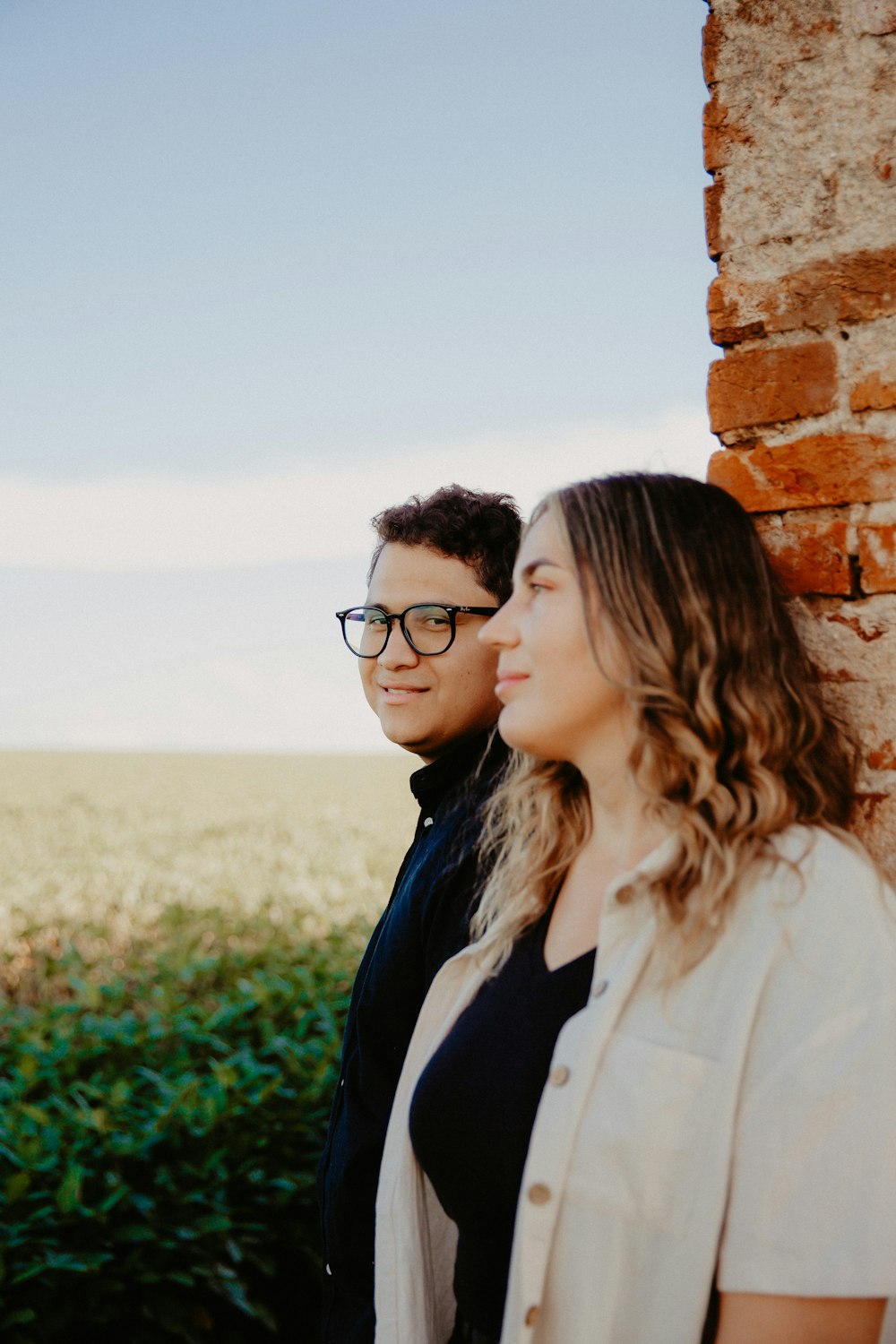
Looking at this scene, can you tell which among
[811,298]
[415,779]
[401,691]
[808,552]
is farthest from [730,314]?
[415,779]

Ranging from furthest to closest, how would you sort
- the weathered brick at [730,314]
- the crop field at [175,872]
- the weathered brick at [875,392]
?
the crop field at [175,872] → the weathered brick at [730,314] → the weathered brick at [875,392]

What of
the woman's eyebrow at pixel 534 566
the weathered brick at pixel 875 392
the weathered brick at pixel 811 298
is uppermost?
the weathered brick at pixel 811 298

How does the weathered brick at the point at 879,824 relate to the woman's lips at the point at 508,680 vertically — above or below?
below

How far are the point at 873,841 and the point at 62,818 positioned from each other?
15.7 meters

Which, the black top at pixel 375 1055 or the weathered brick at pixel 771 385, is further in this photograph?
the black top at pixel 375 1055

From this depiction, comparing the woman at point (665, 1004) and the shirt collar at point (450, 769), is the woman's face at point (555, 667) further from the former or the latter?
the shirt collar at point (450, 769)

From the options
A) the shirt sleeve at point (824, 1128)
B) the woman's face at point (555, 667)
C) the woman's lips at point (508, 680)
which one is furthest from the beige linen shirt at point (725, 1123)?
the woman's lips at point (508, 680)

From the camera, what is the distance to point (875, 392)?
6.08 feet

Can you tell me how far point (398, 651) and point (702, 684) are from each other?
1049 mm

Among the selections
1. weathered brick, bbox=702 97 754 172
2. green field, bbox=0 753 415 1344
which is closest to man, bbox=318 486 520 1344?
weathered brick, bbox=702 97 754 172

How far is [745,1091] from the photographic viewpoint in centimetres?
139

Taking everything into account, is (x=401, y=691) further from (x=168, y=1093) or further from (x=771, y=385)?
(x=168, y=1093)

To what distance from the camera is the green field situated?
3086 mm

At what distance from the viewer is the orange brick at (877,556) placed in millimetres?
1848
